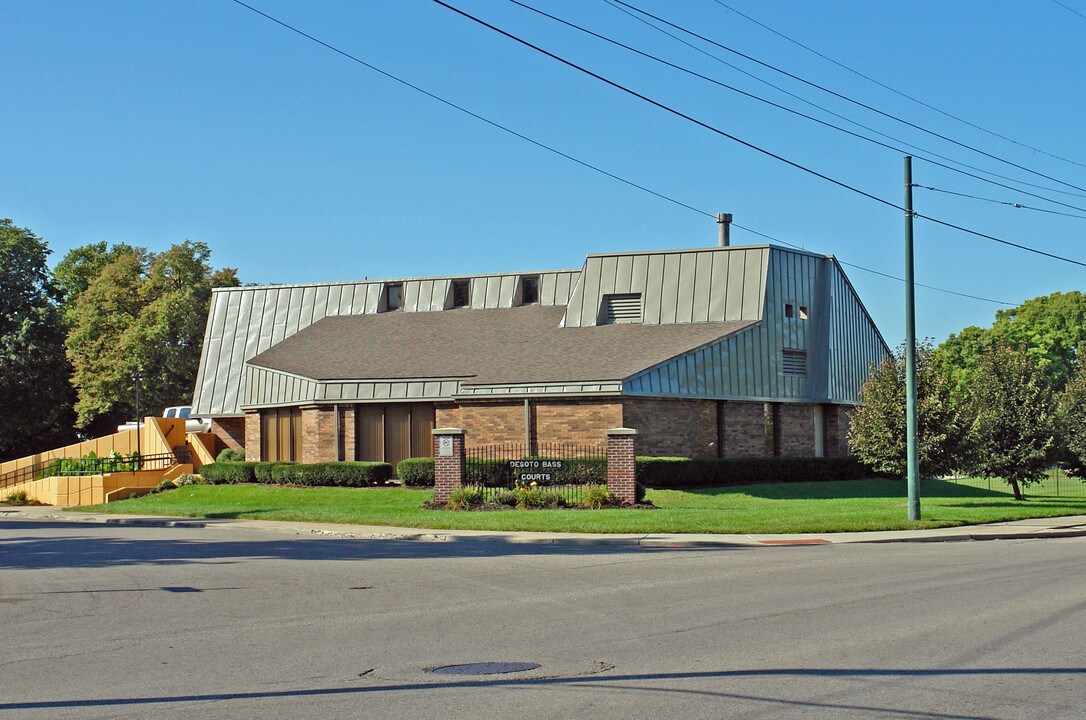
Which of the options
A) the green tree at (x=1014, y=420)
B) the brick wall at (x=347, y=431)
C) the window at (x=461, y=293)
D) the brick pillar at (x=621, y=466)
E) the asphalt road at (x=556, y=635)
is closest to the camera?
the asphalt road at (x=556, y=635)

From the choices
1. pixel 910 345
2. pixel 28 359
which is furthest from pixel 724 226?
pixel 28 359

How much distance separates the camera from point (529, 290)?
49406 mm

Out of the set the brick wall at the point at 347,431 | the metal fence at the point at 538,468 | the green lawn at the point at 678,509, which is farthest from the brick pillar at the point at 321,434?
the metal fence at the point at 538,468

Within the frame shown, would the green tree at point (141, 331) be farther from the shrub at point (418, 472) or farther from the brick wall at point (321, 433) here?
the shrub at point (418, 472)

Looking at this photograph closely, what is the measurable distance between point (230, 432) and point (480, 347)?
14.7 meters

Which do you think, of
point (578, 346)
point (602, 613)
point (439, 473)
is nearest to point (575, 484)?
point (439, 473)

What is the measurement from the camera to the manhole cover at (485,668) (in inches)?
404

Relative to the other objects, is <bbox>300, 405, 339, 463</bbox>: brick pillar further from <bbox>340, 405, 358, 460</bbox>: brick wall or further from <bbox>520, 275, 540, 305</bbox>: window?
<bbox>520, 275, 540, 305</bbox>: window

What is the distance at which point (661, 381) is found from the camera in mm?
38562

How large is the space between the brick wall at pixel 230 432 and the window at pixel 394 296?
8.22 metres

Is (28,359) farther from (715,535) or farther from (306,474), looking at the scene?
(715,535)

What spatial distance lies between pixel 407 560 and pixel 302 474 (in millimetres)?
21066

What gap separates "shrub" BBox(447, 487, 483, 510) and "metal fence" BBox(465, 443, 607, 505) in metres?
0.39

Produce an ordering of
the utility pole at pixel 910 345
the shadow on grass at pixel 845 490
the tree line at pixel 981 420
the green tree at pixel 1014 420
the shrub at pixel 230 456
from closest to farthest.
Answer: the utility pole at pixel 910 345
the tree line at pixel 981 420
the green tree at pixel 1014 420
the shadow on grass at pixel 845 490
the shrub at pixel 230 456
